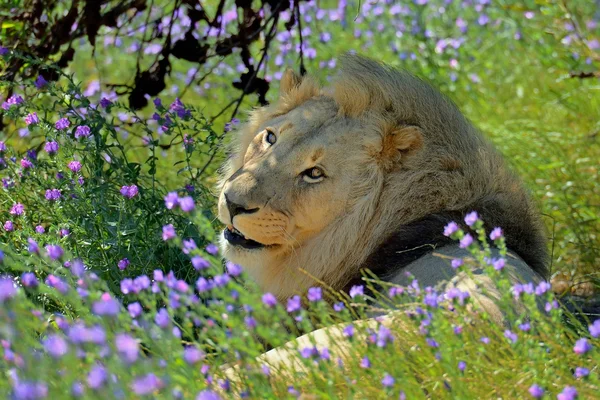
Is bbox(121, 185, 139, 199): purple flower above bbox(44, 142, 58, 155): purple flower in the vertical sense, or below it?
below

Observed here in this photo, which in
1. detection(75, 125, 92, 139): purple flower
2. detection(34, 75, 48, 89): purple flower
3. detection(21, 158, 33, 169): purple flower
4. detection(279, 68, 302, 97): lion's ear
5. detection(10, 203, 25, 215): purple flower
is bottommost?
detection(10, 203, 25, 215): purple flower

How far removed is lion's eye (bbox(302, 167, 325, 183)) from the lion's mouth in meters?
0.33

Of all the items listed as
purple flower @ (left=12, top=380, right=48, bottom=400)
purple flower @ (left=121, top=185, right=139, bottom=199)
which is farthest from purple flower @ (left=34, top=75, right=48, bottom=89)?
purple flower @ (left=12, top=380, right=48, bottom=400)

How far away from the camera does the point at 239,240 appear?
3.96 meters

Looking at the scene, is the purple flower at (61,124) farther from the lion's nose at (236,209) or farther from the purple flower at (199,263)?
the purple flower at (199,263)

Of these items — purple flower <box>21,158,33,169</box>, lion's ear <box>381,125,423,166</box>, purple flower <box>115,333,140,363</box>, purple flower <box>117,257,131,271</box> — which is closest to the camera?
purple flower <box>115,333,140,363</box>

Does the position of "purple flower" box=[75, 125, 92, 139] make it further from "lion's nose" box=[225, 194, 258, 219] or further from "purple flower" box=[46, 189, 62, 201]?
"lion's nose" box=[225, 194, 258, 219]

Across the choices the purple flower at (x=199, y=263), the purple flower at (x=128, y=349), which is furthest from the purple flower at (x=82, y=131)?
the purple flower at (x=128, y=349)

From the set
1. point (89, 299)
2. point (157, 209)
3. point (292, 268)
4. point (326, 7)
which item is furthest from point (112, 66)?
point (89, 299)

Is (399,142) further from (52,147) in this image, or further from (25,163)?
(25,163)

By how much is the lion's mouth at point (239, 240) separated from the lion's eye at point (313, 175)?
33 centimetres

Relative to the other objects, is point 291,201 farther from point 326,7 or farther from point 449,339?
point 326,7

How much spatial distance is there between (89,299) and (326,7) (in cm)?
824

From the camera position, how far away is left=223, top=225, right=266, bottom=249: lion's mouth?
395cm
